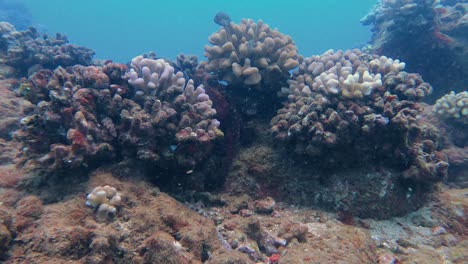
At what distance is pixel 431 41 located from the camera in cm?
961

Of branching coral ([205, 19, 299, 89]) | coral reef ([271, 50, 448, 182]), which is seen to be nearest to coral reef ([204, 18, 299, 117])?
branching coral ([205, 19, 299, 89])

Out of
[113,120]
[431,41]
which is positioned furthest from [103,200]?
[431,41]

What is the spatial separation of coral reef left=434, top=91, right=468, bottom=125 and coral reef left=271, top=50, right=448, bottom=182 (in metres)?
2.63

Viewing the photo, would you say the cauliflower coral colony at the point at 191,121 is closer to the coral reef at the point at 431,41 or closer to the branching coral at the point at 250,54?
the branching coral at the point at 250,54

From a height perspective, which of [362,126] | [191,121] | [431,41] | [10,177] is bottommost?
A: [10,177]

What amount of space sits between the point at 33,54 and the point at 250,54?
679 cm

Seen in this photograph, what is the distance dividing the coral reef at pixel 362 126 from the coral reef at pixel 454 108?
2630 mm

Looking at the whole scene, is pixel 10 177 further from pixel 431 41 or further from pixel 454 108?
pixel 431 41

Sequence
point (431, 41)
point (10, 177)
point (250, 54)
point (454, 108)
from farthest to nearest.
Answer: point (431, 41), point (454, 108), point (250, 54), point (10, 177)

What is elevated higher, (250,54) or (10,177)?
(250,54)

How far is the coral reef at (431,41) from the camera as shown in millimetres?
9438

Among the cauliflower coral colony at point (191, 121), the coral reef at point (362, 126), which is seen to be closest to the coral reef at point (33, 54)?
the cauliflower coral colony at point (191, 121)

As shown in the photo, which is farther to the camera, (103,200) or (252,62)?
(252,62)

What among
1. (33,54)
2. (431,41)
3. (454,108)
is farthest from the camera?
(431,41)
